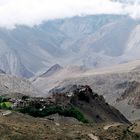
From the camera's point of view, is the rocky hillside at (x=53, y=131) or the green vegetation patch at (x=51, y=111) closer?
the rocky hillside at (x=53, y=131)

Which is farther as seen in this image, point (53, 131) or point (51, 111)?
point (51, 111)

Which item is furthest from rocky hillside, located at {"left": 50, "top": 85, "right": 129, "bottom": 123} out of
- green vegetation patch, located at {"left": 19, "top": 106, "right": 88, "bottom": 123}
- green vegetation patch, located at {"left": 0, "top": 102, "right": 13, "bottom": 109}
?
green vegetation patch, located at {"left": 19, "top": 106, "right": 88, "bottom": 123}

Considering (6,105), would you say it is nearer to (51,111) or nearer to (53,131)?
(51,111)

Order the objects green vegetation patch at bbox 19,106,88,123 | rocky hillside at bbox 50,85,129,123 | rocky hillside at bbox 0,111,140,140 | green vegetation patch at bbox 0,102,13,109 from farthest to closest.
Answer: rocky hillside at bbox 50,85,129,123
green vegetation patch at bbox 0,102,13,109
green vegetation patch at bbox 19,106,88,123
rocky hillside at bbox 0,111,140,140

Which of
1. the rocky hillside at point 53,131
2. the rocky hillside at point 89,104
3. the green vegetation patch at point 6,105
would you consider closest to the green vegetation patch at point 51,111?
the green vegetation patch at point 6,105

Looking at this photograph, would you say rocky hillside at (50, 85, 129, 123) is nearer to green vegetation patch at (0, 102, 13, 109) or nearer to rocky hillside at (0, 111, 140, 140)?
green vegetation patch at (0, 102, 13, 109)

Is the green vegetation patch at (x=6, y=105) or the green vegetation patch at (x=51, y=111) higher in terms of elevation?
the green vegetation patch at (x=6, y=105)

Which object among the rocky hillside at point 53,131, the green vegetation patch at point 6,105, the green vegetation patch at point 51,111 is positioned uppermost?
the green vegetation patch at point 6,105

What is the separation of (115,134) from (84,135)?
318cm

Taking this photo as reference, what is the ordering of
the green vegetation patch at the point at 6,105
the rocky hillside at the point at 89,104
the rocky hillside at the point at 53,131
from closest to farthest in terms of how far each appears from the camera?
the rocky hillside at the point at 53,131, the green vegetation patch at the point at 6,105, the rocky hillside at the point at 89,104

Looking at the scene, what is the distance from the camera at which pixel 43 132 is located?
51.1 meters

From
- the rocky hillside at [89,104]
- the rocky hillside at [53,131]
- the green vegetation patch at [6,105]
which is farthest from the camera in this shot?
the rocky hillside at [89,104]

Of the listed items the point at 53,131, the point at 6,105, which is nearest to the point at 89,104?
the point at 6,105

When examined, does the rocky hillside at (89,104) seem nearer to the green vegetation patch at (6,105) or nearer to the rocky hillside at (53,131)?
the green vegetation patch at (6,105)
